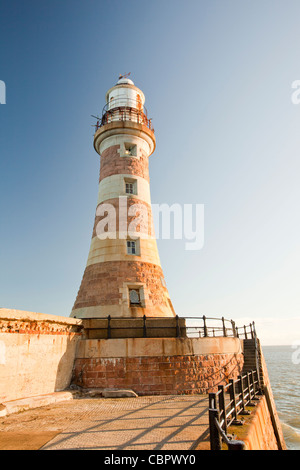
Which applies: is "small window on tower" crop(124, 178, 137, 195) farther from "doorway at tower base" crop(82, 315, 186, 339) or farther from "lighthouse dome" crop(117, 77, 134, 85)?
"doorway at tower base" crop(82, 315, 186, 339)

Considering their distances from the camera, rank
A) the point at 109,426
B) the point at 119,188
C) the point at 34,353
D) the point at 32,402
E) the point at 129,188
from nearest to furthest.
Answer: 1. the point at 109,426
2. the point at 32,402
3. the point at 34,353
4. the point at 119,188
5. the point at 129,188

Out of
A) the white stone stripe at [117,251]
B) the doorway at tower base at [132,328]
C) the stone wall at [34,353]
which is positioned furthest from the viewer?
the white stone stripe at [117,251]

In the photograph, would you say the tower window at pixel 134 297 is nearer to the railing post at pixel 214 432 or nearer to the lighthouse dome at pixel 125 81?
the railing post at pixel 214 432

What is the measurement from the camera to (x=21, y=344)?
27.2 ft

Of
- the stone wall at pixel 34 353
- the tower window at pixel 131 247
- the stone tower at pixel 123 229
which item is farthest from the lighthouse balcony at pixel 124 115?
the stone wall at pixel 34 353

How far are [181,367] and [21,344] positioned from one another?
5.45 metres

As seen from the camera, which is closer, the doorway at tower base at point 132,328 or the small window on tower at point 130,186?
the doorway at tower base at point 132,328

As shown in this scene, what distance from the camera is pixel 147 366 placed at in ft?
34.3

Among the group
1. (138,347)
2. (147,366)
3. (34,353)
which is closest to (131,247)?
(138,347)

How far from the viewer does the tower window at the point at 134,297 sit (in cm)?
1383

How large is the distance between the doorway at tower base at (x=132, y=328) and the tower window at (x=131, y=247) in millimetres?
4044

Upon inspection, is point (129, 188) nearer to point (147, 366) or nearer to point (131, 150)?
point (131, 150)

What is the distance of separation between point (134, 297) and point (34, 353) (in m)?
5.83

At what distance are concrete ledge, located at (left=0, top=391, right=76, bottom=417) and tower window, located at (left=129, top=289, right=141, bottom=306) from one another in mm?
4965
